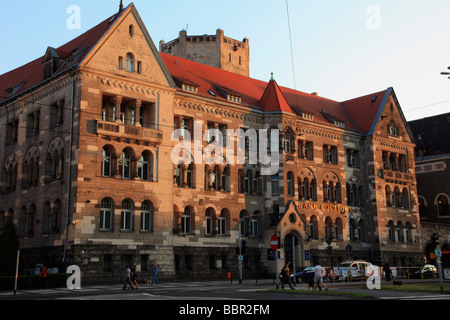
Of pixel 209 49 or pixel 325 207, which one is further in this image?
pixel 209 49

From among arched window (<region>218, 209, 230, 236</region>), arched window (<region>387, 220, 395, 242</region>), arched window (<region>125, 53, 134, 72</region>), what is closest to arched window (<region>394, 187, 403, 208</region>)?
arched window (<region>387, 220, 395, 242</region>)

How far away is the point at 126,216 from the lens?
39.0 metres

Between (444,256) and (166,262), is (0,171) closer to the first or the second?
(166,262)

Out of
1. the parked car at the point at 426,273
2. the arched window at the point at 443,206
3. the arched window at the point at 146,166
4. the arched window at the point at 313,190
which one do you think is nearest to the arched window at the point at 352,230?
the arched window at the point at 313,190

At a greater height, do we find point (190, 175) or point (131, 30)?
point (131, 30)

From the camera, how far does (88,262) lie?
36.0 metres

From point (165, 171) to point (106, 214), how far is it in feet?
19.4

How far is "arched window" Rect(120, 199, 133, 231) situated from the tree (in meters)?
7.72

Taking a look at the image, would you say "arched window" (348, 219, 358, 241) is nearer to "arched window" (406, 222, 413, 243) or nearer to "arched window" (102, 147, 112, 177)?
"arched window" (406, 222, 413, 243)

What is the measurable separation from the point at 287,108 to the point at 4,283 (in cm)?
2925

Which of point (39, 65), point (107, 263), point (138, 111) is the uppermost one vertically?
point (39, 65)

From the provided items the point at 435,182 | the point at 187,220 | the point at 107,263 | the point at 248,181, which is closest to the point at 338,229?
the point at 248,181

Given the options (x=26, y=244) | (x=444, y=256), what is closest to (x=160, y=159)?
(x=26, y=244)

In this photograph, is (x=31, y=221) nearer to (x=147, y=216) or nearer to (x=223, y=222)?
(x=147, y=216)
